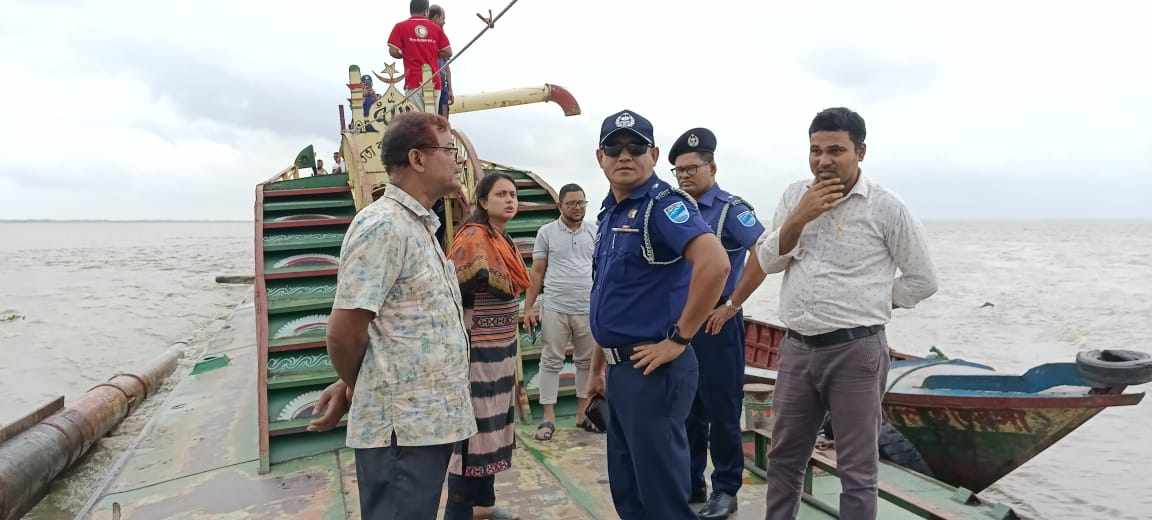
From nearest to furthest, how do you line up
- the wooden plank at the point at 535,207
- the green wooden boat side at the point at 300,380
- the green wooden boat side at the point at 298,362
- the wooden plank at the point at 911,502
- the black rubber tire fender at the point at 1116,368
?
the wooden plank at the point at 911,502
the black rubber tire fender at the point at 1116,368
the green wooden boat side at the point at 300,380
the green wooden boat side at the point at 298,362
the wooden plank at the point at 535,207

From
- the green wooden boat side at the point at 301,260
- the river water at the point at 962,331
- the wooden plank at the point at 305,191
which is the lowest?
the river water at the point at 962,331

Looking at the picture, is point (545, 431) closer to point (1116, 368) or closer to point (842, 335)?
point (842, 335)

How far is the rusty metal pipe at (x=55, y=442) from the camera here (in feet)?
17.8

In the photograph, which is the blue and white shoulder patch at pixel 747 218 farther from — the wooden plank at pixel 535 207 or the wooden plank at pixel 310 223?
the wooden plank at pixel 310 223

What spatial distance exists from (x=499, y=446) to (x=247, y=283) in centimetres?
2631

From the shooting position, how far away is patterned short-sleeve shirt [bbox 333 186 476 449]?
1831 mm

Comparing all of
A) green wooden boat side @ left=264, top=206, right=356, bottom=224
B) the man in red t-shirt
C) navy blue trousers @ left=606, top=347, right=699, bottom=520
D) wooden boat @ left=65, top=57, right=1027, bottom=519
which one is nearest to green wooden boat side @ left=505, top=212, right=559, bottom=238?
wooden boat @ left=65, top=57, right=1027, bottom=519

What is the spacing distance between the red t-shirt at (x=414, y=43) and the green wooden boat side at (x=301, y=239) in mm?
1763

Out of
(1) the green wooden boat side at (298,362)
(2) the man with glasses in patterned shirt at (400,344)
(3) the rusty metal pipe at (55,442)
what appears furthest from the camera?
(3) the rusty metal pipe at (55,442)

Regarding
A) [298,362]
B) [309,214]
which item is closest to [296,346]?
[298,362]

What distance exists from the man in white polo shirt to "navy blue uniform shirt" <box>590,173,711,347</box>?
2.05 meters

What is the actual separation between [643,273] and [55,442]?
6.61 m

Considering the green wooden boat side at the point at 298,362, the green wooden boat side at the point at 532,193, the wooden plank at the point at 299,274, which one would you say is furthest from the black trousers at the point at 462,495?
the green wooden boat side at the point at 532,193

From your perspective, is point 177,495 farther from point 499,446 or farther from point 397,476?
point 397,476
